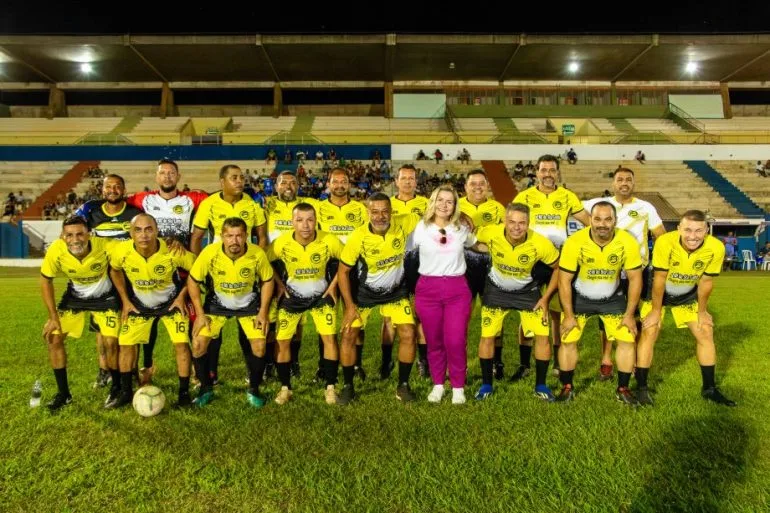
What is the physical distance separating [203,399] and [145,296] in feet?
3.91

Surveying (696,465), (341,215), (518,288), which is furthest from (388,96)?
(696,465)

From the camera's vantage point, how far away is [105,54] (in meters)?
33.5

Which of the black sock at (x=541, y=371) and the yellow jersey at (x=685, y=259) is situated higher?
the yellow jersey at (x=685, y=259)

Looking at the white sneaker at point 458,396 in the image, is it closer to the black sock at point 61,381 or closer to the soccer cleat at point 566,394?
the soccer cleat at point 566,394

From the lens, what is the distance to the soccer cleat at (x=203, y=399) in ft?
16.8

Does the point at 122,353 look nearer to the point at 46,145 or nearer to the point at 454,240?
the point at 454,240

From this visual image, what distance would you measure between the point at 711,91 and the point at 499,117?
649 inches

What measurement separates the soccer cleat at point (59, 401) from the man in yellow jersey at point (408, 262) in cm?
318

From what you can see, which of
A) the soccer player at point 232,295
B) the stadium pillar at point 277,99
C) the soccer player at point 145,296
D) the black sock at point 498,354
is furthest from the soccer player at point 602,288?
the stadium pillar at point 277,99


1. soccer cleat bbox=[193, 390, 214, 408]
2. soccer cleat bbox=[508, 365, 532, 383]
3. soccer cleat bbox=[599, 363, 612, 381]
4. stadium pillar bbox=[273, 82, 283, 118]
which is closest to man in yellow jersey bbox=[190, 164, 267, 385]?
soccer cleat bbox=[193, 390, 214, 408]

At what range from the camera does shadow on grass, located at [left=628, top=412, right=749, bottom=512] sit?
3244 mm

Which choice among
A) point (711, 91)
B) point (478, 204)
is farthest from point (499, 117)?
point (478, 204)

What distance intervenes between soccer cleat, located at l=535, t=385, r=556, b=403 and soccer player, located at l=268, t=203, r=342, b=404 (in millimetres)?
→ 2017

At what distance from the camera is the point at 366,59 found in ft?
115
